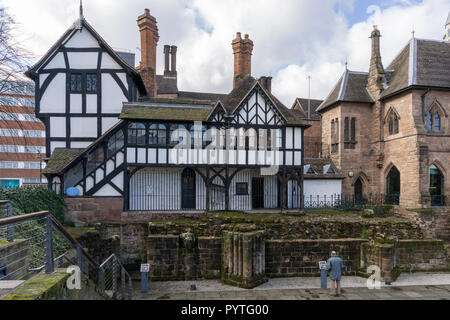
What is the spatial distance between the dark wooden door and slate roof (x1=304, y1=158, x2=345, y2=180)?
3287 millimetres

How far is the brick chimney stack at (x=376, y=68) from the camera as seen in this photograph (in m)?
21.2

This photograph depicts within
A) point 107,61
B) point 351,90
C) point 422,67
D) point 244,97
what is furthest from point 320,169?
point 107,61

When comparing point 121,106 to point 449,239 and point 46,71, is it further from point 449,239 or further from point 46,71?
point 449,239

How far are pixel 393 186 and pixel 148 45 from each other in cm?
2148

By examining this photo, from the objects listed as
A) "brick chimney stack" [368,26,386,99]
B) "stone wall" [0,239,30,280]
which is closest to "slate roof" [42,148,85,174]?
"stone wall" [0,239,30,280]

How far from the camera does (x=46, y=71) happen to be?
16.2 metres

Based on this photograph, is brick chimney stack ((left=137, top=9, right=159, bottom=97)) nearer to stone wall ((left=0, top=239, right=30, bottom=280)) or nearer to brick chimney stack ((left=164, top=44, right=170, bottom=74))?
brick chimney stack ((left=164, top=44, right=170, bottom=74))

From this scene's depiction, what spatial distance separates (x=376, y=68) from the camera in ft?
69.8

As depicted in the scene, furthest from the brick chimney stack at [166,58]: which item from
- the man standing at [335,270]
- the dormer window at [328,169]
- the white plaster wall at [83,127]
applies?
the man standing at [335,270]

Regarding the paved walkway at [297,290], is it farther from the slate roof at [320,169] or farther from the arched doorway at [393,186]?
the arched doorway at [393,186]

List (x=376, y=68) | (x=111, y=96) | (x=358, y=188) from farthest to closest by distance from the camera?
(x=358, y=188), (x=376, y=68), (x=111, y=96)

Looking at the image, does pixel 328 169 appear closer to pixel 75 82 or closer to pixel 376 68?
pixel 376 68

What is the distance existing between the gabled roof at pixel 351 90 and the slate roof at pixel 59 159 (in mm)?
19285
